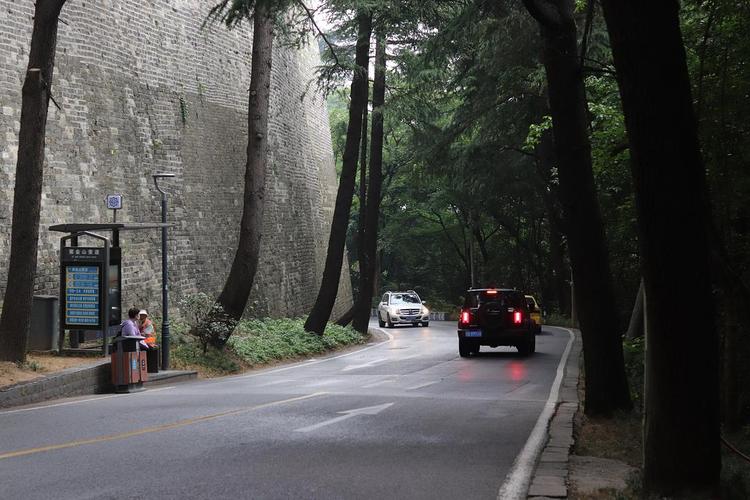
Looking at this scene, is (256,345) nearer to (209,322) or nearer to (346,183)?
(209,322)

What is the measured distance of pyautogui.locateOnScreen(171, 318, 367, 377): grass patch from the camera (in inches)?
931

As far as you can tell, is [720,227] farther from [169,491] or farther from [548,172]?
[548,172]

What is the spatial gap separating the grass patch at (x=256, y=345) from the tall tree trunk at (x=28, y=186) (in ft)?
18.3

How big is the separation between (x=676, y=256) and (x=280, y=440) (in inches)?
206

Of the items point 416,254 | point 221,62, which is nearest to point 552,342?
point 221,62

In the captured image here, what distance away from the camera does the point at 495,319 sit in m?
24.7

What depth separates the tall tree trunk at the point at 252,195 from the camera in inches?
1029

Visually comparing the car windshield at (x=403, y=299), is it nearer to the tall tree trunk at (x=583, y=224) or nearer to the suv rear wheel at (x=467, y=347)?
the suv rear wheel at (x=467, y=347)

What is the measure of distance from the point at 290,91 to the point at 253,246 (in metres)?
19.7

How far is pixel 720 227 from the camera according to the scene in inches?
536

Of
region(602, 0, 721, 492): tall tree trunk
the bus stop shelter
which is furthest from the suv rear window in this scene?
region(602, 0, 721, 492): tall tree trunk

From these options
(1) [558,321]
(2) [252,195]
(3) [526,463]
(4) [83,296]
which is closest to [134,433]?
(3) [526,463]

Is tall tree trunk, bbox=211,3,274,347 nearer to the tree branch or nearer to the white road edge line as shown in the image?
the white road edge line

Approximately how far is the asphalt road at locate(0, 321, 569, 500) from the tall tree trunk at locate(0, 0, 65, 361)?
8.78 ft
